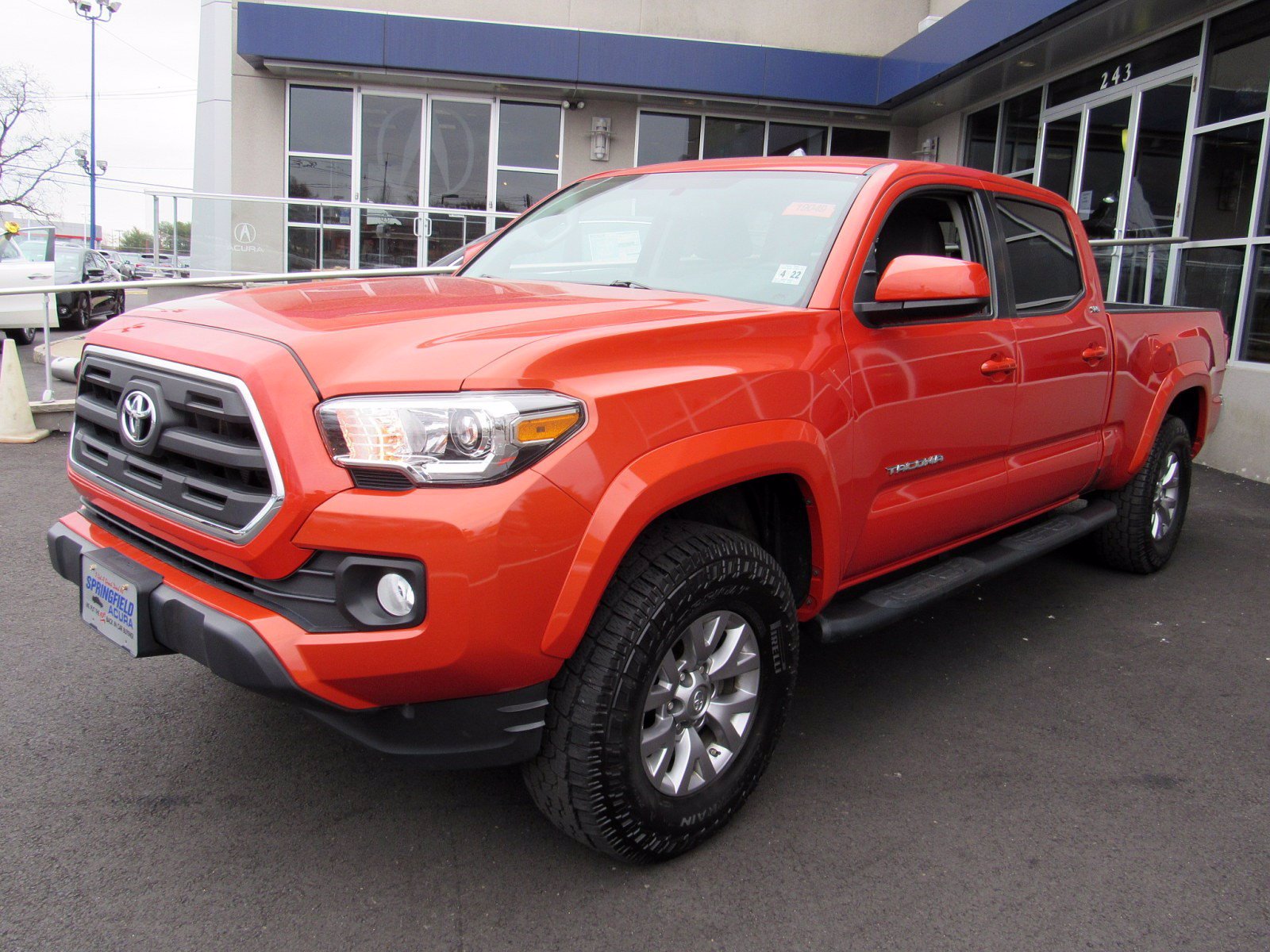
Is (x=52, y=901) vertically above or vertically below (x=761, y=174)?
below

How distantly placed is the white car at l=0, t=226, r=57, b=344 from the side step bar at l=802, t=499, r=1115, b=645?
14.8m

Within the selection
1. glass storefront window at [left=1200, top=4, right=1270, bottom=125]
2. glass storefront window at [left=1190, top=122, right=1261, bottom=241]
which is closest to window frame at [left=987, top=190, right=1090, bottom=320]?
glass storefront window at [left=1190, top=122, right=1261, bottom=241]

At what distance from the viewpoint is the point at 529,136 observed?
47.7 ft

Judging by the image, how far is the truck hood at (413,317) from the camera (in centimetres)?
215

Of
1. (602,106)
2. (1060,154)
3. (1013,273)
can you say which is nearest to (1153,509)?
(1013,273)

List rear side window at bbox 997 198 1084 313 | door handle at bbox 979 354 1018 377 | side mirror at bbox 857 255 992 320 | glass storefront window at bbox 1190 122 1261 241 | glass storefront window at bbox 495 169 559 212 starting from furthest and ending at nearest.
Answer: glass storefront window at bbox 495 169 559 212
glass storefront window at bbox 1190 122 1261 241
rear side window at bbox 997 198 1084 313
door handle at bbox 979 354 1018 377
side mirror at bbox 857 255 992 320

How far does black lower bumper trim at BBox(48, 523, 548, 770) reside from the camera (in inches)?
83.3

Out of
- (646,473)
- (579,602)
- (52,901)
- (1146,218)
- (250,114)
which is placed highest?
(250,114)

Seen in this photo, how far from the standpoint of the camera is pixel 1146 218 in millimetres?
9836

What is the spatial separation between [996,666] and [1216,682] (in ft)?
2.77

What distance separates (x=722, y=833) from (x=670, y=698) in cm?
52

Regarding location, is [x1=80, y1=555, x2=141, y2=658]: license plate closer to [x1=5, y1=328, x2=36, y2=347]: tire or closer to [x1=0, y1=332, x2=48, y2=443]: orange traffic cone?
[x1=0, y1=332, x2=48, y2=443]: orange traffic cone

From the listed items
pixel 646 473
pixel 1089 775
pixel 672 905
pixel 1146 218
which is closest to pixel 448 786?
pixel 672 905

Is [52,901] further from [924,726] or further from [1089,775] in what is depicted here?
[1089,775]
